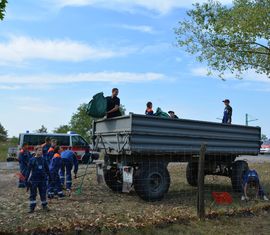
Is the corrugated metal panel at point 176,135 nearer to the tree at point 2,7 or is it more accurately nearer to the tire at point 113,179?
the tire at point 113,179

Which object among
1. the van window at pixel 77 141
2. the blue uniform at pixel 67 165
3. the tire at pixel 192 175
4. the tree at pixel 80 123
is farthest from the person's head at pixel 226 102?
the tree at pixel 80 123

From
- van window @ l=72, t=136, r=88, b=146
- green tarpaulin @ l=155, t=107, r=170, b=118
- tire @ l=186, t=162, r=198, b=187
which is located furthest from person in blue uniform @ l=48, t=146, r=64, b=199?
van window @ l=72, t=136, r=88, b=146

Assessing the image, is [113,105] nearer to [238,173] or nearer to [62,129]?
[238,173]

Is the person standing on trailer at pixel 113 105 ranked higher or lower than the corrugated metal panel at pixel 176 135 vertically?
higher

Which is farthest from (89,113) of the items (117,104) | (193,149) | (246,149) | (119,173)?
(246,149)

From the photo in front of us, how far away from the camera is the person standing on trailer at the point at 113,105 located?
10680 mm

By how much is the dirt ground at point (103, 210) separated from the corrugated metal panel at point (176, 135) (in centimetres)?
127

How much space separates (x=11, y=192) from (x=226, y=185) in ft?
21.9

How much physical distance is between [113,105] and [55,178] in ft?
7.87

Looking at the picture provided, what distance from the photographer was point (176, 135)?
394 inches

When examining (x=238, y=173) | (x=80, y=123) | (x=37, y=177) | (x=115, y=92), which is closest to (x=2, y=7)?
(x=37, y=177)

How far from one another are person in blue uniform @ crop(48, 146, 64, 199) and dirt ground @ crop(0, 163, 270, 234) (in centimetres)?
42

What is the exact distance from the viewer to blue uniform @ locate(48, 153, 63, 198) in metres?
10.4

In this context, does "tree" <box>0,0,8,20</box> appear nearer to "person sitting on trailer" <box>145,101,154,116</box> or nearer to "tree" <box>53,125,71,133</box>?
"person sitting on trailer" <box>145,101,154,116</box>
